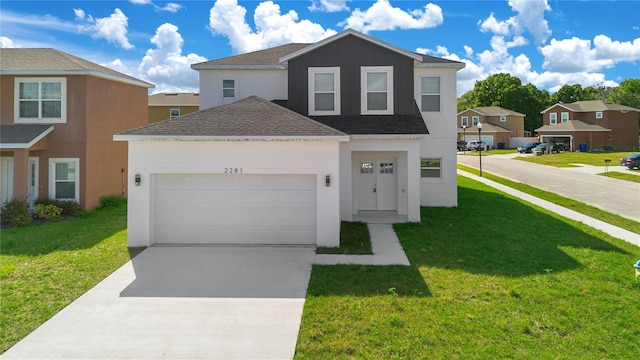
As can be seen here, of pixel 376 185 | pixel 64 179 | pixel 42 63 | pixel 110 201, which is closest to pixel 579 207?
pixel 376 185

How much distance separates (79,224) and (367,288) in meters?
10.9

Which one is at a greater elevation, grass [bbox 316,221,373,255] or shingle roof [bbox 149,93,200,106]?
shingle roof [bbox 149,93,200,106]

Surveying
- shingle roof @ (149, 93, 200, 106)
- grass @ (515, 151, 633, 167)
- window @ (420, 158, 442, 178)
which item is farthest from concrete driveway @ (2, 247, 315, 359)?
grass @ (515, 151, 633, 167)

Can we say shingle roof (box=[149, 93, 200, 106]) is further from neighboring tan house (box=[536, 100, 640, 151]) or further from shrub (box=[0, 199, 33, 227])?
neighboring tan house (box=[536, 100, 640, 151])

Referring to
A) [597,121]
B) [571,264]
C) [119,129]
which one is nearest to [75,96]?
[119,129]

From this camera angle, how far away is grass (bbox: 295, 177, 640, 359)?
600 cm

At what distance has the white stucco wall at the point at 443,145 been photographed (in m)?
17.1

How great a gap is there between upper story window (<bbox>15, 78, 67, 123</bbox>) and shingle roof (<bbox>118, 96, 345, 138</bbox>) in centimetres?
729

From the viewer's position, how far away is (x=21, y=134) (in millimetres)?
15578

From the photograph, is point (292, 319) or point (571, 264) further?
point (571, 264)

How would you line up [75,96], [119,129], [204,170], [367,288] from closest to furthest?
[367,288]
[204,170]
[75,96]
[119,129]

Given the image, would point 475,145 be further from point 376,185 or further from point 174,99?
point 376,185

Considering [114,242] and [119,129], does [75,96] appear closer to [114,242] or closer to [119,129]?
[119,129]

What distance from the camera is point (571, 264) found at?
963cm
